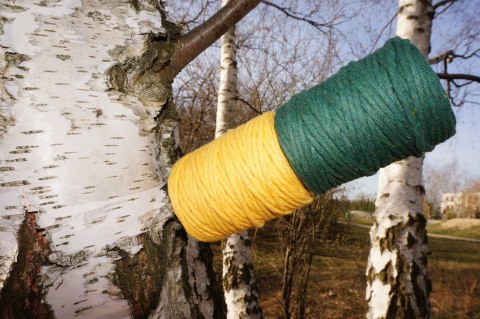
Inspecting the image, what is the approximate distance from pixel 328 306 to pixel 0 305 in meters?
6.94

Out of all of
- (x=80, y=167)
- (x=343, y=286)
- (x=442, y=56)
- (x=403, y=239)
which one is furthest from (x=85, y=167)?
(x=343, y=286)

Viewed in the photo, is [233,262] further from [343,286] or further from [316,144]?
[343,286]

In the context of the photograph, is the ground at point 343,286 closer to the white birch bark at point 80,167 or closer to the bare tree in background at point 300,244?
the bare tree in background at point 300,244

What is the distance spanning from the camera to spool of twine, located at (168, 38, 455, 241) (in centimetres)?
58

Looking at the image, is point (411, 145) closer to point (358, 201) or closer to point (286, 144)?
point (286, 144)

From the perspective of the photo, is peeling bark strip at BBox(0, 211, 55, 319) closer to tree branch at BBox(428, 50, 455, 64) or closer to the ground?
tree branch at BBox(428, 50, 455, 64)

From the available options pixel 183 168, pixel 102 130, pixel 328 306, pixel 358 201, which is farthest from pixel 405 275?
pixel 358 201

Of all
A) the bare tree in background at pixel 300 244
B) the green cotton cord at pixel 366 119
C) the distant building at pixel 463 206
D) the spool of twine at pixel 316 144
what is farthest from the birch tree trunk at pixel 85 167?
the distant building at pixel 463 206

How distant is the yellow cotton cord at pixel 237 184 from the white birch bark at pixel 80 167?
0.07 m

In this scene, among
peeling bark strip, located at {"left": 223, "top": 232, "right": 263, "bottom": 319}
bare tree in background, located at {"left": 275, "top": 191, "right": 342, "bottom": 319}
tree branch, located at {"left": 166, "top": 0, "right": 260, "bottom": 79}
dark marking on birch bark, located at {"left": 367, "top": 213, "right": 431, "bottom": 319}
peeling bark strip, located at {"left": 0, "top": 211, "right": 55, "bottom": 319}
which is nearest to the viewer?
peeling bark strip, located at {"left": 0, "top": 211, "right": 55, "bottom": 319}

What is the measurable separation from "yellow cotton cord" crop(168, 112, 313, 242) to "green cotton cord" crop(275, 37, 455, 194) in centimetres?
4

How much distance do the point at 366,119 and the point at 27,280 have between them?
0.73m

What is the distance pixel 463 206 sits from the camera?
2956 centimetres

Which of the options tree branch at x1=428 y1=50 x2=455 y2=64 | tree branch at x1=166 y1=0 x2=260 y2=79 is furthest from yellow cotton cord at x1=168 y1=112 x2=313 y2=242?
tree branch at x1=428 y1=50 x2=455 y2=64
